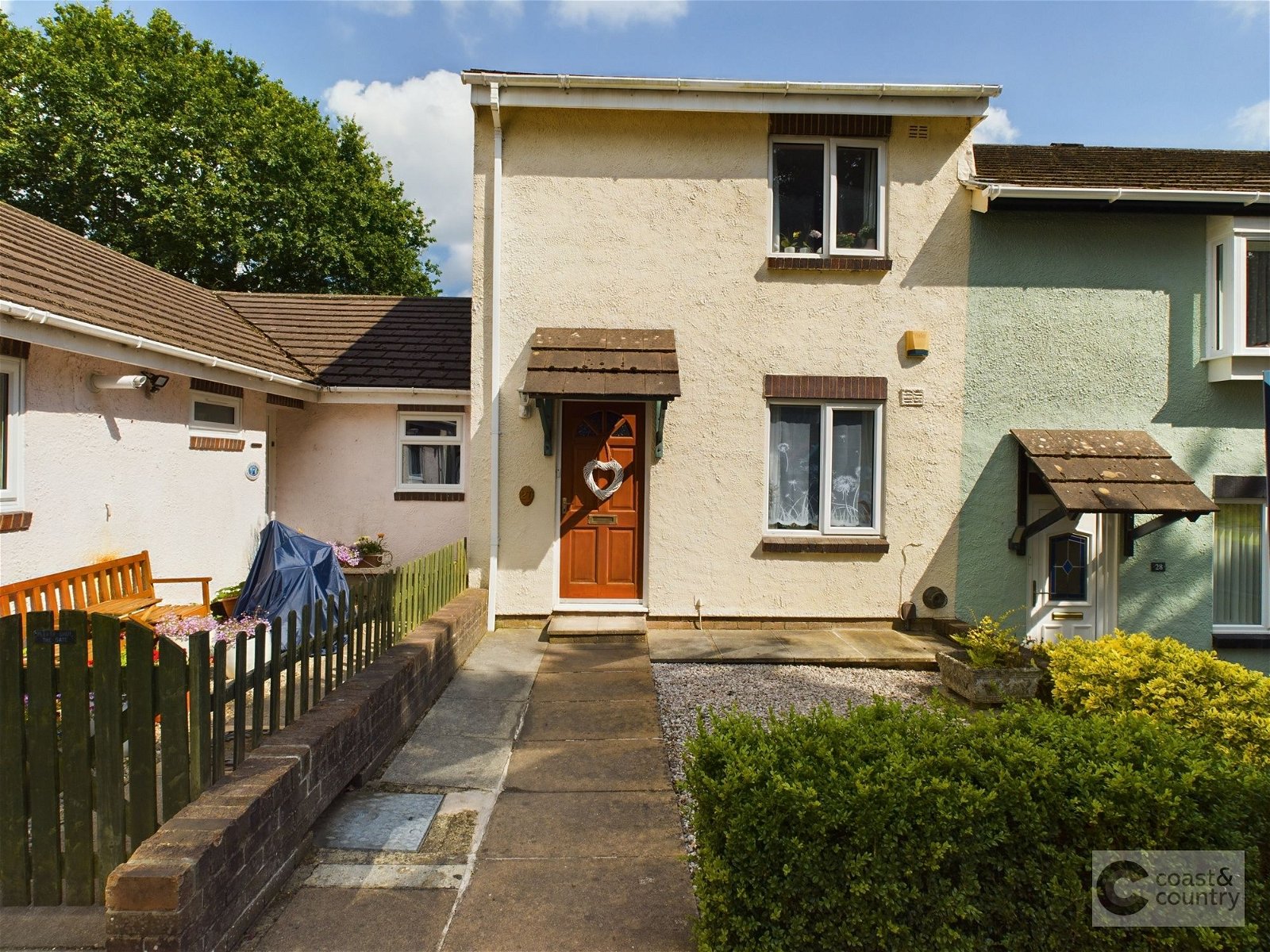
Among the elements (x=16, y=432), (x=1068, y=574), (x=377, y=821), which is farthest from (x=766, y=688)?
(x=16, y=432)

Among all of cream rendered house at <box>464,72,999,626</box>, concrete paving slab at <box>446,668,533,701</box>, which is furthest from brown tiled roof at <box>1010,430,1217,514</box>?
concrete paving slab at <box>446,668,533,701</box>

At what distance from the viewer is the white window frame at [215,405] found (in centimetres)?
810

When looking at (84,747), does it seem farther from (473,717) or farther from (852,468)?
(852,468)

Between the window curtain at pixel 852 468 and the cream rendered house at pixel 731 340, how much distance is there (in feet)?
0.15

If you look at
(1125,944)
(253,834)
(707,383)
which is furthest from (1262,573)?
(253,834)

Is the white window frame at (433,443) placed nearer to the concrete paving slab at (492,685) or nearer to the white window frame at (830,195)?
the concrete paving slab at (492,685)

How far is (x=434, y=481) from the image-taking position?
1000cm

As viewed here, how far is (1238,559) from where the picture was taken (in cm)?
804

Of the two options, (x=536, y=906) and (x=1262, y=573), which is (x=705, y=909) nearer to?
(x=536, y=906)

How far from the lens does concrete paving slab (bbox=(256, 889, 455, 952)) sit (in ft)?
9.27

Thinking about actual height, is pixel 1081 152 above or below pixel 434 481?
above

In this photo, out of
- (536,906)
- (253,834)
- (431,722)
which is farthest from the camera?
(431,722)

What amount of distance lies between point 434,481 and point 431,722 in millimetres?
5322

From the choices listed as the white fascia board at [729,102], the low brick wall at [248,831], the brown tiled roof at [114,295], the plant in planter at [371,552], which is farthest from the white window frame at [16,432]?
the white fascia board at [729,102]
